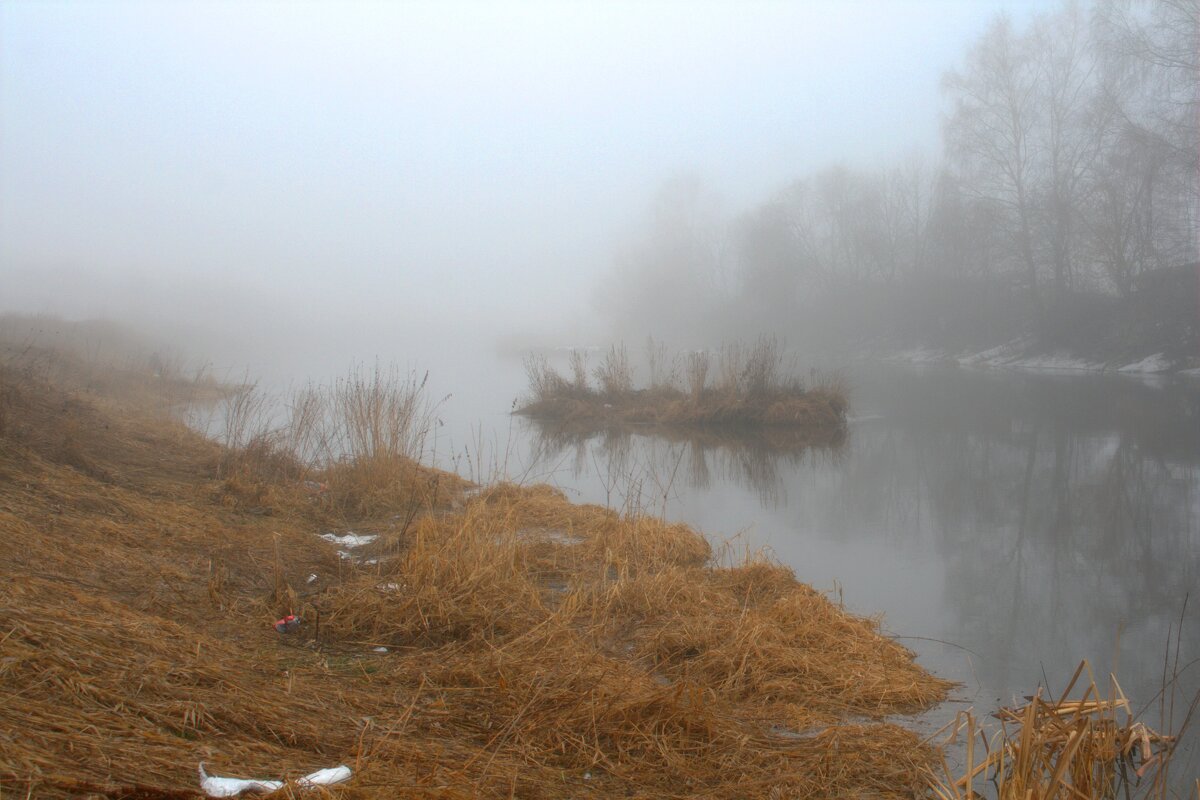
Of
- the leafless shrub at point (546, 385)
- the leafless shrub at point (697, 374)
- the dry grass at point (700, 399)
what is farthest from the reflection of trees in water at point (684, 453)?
the leafless shrub at point (546, 385)

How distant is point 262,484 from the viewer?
331 inches

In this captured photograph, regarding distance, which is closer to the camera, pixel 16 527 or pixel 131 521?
pixel 16 527

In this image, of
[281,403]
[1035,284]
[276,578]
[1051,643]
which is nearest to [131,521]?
[276,578]

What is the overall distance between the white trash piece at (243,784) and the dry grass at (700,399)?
1546cm

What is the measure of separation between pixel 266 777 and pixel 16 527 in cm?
331

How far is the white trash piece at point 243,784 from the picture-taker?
2.27 metres

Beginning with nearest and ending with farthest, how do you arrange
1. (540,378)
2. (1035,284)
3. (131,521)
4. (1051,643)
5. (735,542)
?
(1051,643)
(131,521)
(735,542)
(540,378)
(1035,284)

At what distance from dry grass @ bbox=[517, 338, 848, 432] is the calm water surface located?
1104mm

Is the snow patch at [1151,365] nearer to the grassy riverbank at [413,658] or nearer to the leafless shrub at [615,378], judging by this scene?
the leafless shrub at [615,378]

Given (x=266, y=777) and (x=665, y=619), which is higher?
(x=266, y=777)

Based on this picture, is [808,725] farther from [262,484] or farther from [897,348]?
[897,348]

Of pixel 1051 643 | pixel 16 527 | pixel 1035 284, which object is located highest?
pixel 1035 284

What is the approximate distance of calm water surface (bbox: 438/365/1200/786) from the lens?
5.16 metres

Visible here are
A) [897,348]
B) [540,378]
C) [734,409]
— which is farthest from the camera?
[897,348]
